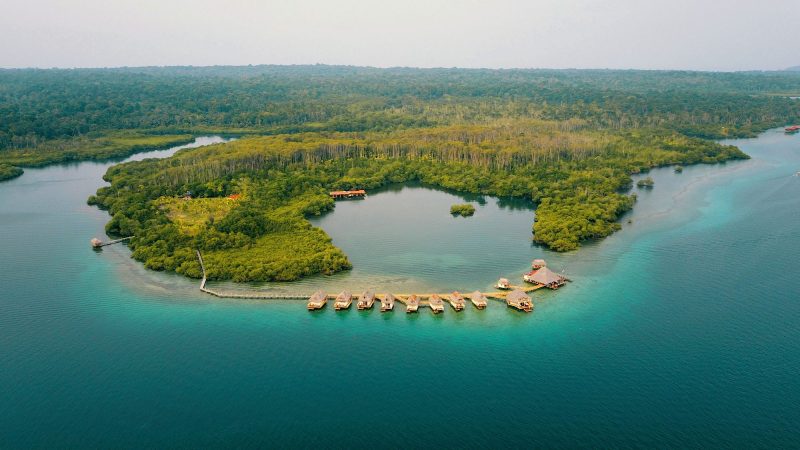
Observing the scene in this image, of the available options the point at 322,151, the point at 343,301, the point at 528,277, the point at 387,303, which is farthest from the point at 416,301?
the point at 322,151

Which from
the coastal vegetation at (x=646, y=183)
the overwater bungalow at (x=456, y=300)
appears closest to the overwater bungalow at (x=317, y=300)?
the overwater bungalow at (x=456, y=300)

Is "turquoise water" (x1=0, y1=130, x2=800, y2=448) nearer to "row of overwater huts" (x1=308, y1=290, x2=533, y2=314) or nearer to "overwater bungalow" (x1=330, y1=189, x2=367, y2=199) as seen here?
"row of overwater huts" (x1=308, y1=290, x2=533, y2=314)

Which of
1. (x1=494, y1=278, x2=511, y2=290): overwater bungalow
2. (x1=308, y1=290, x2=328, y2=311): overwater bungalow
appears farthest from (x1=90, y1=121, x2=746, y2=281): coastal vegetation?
(x1=494, y1=278, x2=511, y2=290): overwater bungalow

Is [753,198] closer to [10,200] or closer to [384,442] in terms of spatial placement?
[384,442]

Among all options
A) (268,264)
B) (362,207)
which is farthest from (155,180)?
(268,264)

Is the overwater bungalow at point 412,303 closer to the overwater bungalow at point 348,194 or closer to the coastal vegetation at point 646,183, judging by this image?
the overwater bungalow at point 348,194

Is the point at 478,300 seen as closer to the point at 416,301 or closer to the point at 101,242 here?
the point at 416,301
